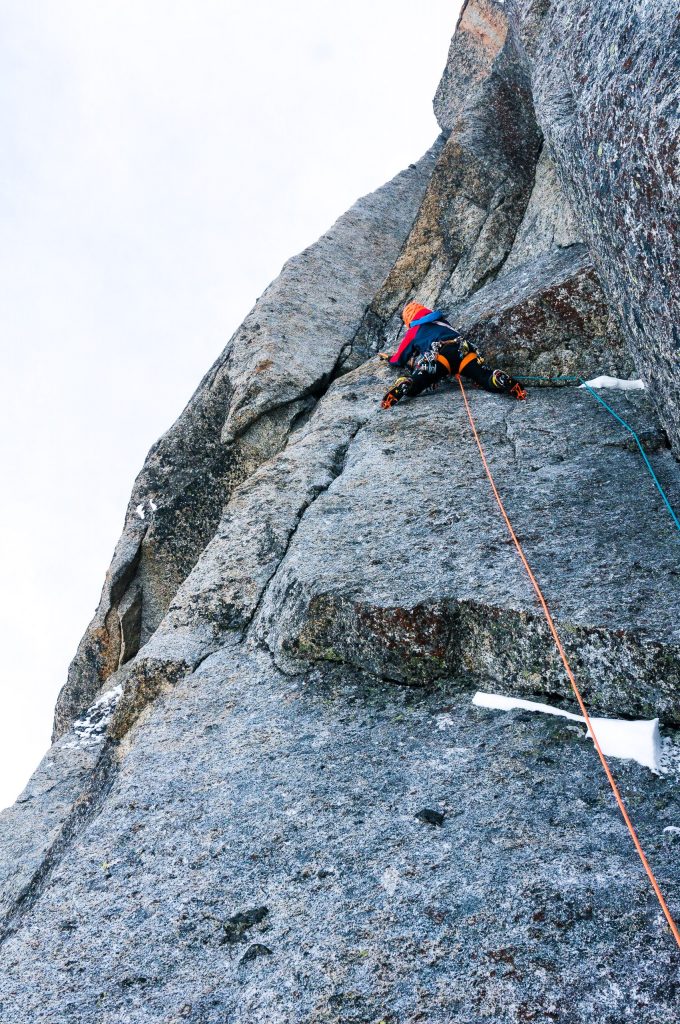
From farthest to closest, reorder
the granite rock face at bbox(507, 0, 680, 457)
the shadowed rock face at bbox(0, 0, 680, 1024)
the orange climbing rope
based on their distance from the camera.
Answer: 1. the granite rock face at bbox(507, 0, 680, 457)
2. the shadowed rock face at bbox(0, 0, 680, 1024)
3. the orange climbing rope

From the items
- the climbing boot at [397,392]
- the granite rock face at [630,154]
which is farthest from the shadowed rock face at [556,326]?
the granite rock face at [630,154]

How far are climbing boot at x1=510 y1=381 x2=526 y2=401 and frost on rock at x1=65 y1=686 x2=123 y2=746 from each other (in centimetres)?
587

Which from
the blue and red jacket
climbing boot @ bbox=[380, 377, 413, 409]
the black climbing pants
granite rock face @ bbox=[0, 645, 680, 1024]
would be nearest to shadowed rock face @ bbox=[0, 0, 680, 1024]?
granite rock face @ bbox=[0, 645, 680, 1024]

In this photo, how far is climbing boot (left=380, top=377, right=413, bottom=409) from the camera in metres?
9.01

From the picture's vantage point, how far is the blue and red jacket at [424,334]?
943 centimetres

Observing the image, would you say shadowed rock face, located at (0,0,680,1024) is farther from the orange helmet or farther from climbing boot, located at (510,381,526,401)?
the orange helmet

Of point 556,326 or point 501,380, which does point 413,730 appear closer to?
point 501,380

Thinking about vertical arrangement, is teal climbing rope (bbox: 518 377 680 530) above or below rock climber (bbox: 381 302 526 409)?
below

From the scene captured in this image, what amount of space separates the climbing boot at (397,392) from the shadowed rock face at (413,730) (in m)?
0.17

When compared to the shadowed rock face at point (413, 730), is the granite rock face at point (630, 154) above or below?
above

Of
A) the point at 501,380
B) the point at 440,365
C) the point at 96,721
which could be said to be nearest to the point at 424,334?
the point at 440,365

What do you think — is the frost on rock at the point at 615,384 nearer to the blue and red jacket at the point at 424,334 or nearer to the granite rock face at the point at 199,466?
the blue and red jacket at the point at 424,334

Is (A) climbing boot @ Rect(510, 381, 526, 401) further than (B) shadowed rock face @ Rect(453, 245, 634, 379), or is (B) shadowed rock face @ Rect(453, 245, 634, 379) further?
(B) shadowed rock face @ Rect(453, 245, 634, 379)

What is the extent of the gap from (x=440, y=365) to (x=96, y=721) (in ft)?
20.0
